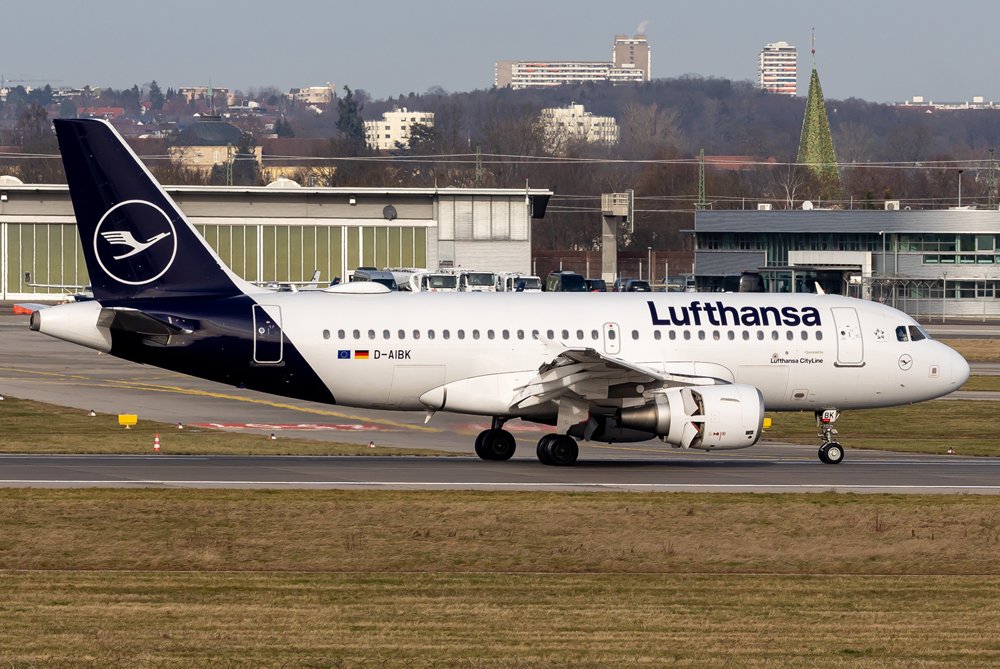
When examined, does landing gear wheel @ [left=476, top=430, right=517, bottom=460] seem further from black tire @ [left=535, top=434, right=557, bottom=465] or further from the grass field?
the grass field

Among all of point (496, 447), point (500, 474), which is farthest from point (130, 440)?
point (500, 474)

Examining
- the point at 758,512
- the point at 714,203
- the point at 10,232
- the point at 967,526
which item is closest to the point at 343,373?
the point at 758,512

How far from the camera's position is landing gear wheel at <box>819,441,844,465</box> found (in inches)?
1435

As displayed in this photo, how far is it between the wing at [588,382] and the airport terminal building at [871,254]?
281 feet

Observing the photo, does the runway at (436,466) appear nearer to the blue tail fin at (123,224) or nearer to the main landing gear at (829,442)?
the main landing gear at (829,442)

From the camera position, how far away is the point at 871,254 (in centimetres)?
12531

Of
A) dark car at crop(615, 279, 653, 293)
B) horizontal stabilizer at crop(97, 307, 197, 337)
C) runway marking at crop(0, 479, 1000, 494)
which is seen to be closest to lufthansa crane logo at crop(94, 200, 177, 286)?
horizontal stabilizer at crop(97, 307, 197, 337)

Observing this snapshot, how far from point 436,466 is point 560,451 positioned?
2.90 metres

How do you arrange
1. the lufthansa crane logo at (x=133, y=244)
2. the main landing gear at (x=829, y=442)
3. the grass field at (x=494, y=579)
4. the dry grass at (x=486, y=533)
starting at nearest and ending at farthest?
the grass field at (x=494, y=579) → the dry grass at (x=486, y=533) → the lufthansa crane logo at (x=133, y=244) → the main landing gear at (x=829, y=442)

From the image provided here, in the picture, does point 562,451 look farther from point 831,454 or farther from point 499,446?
point 831,454

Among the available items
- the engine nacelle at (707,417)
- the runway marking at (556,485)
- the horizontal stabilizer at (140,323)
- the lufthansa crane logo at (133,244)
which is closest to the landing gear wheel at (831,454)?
the engine nacelle at (707,417)

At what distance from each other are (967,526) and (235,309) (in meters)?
16.3

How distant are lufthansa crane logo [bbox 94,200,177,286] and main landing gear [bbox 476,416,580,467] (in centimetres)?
842

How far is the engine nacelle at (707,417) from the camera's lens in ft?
108
